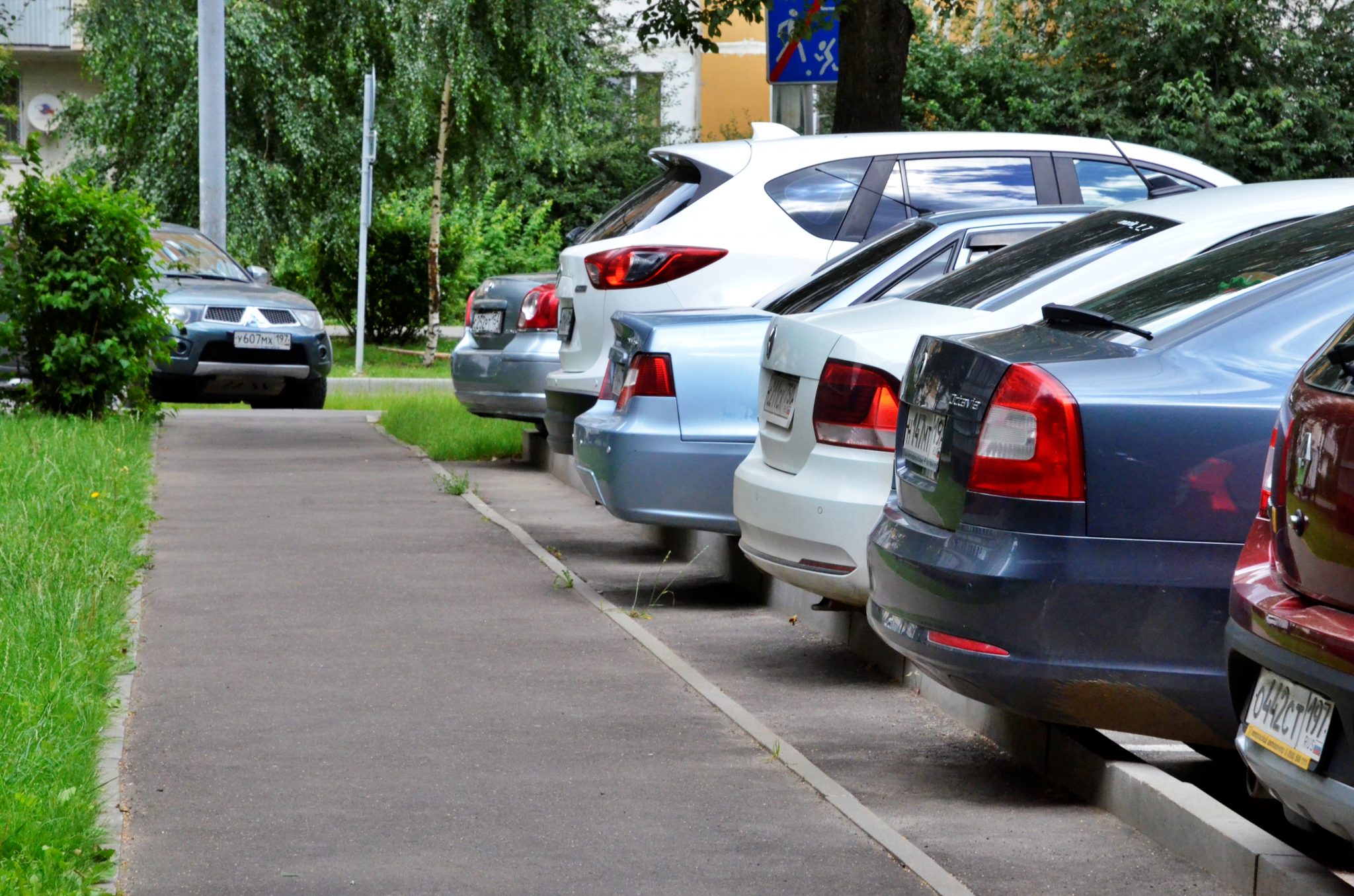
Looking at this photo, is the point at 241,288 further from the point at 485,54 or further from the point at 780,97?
the point at 485,54

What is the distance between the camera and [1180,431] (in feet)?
13.6

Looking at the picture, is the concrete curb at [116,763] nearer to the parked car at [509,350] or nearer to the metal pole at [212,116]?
the parked car at [509,350]

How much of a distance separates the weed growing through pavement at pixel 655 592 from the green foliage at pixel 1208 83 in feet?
62.7

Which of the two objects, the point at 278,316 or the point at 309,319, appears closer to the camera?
the point at 278,316

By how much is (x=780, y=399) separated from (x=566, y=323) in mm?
3489

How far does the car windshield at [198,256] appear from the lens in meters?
16.0

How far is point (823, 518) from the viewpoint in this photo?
5.56 metres

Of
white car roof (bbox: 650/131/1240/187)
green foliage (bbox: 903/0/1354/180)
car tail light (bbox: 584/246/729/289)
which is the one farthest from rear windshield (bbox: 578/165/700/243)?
green foliage (bbox: 903/0/1354/180)

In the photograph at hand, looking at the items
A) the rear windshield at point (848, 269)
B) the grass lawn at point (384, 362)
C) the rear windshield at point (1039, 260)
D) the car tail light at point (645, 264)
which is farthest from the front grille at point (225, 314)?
the rear windshield at point (1039, 260)

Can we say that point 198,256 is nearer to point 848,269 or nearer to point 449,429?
point 449,429

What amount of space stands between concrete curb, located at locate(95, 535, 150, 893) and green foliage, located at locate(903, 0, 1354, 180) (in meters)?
22.2

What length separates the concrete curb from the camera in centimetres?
414

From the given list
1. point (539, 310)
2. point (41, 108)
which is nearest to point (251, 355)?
point (539, 310)

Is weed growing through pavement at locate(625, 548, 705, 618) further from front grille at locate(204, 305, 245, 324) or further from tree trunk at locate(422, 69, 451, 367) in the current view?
tree trunk at locate(422, 69, 451, 367)
